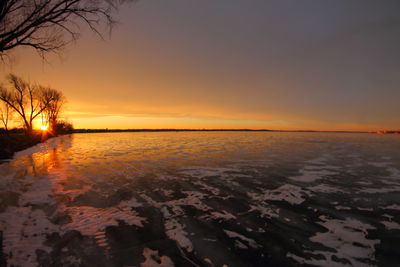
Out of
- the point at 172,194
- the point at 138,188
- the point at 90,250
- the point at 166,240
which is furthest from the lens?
the point at 138,188

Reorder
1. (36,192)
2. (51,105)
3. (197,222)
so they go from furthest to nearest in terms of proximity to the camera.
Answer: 1. (51,105)
2. (36,192)
3. (197,222)

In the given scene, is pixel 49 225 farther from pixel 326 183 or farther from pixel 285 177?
pixel 326 183

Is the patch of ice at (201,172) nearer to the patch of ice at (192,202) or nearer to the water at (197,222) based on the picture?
the water at (197,222)

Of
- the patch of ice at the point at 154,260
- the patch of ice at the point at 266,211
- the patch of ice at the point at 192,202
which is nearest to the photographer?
the patch of ice at the point at 154,260

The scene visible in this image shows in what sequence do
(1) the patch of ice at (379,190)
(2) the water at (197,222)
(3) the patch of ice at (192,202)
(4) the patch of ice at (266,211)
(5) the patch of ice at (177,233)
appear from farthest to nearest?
(1) the patch of ice at (379,190)
(3) the patch of ice at (192,202)
(4) the patch of ice at (266,211)
(5) the patch of ice at (177,233)
(2) the water at (197,222)

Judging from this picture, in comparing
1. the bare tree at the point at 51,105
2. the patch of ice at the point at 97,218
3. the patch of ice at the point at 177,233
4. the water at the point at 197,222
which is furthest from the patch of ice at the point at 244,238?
the bare tree at the point at 51,105

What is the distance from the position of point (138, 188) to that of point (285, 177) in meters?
6.49

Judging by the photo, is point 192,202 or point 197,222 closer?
point 197,222

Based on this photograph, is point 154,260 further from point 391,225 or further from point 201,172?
point 201,172

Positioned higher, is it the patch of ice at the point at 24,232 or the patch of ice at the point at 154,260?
the patch of ice at the point at 24,232

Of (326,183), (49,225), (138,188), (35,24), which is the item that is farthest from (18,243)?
(326,183)

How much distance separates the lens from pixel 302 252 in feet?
10.5

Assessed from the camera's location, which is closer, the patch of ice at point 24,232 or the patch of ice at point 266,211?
the patch of ice at point 24,232

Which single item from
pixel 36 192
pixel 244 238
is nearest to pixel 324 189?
pixel 244 238
